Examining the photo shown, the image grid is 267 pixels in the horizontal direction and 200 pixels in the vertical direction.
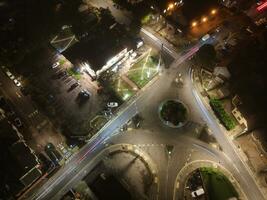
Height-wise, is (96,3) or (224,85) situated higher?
(96,3)

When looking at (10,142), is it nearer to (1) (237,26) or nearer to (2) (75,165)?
(2) (75,165)

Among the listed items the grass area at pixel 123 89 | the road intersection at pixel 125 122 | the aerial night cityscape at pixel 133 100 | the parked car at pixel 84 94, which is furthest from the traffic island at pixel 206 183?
the parked car at pixel 84 94

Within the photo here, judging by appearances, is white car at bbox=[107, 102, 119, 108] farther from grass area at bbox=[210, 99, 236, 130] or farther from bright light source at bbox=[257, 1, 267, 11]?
bright light source at bbox=[257, 1, 267, 11]

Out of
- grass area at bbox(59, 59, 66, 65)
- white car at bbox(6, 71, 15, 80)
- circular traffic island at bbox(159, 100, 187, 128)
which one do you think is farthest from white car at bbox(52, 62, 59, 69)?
circular traffic island at bbox(159, 100, 187, 128)

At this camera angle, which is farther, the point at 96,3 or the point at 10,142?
the point at 96,3

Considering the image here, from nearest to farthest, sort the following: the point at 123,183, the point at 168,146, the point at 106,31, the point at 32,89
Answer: the point at 123,183, the point at 168,146, the point at 32,89, the point at 106,31

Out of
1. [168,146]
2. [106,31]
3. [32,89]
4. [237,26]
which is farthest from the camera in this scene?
[237,26]

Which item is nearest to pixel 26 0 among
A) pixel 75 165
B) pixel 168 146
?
pixel 75 165

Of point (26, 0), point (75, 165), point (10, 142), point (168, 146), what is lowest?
point (168, 146)
